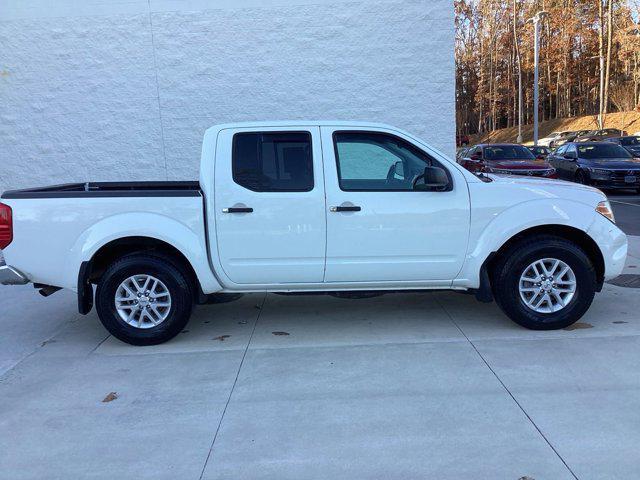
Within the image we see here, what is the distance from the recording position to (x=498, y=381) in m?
4.02

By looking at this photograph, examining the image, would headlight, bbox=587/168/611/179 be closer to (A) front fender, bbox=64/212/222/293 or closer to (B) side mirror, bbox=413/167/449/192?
(B) side mirror, bbox=413/167/449/192

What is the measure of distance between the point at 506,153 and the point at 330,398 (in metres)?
14.8

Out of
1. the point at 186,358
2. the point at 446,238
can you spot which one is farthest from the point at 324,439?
the point at 446,238

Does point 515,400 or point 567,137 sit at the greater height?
point 567,137

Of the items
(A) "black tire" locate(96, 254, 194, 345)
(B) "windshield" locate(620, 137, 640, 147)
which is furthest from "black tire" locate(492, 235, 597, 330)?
(B) "windshield" locate(620, 137, 640, 147)

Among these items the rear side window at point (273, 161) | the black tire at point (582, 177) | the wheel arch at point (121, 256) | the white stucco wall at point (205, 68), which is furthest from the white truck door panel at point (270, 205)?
the black tire at point (582, 177)

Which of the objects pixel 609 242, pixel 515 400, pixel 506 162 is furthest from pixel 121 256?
pixel 506 162

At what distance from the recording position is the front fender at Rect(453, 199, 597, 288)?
4918 mm

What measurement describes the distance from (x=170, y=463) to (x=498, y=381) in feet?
7.61

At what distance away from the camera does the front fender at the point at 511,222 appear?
4.92m

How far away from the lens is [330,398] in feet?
12.7

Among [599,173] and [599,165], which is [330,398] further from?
[599,165]

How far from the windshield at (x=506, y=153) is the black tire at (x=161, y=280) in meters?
13.5

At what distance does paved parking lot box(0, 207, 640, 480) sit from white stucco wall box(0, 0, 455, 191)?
6552mm
